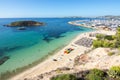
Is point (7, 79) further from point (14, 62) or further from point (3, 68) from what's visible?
point (14, 62)

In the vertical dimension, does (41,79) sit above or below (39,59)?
above

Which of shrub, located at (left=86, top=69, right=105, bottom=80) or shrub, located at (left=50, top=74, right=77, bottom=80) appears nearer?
shrub, located at (left=86, top=69, right=105, bottom=80)

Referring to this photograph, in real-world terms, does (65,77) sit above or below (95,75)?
below

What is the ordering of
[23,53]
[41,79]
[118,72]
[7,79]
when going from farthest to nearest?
[23,53]
[7,79]
[41,79]
[118,72]

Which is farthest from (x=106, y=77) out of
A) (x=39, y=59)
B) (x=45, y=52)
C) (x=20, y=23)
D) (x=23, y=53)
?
(x=20, y=23)

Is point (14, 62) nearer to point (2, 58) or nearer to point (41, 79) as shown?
point (2, 58)

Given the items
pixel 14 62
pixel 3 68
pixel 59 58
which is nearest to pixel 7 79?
pixel 3 68

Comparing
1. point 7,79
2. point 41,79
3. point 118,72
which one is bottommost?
point 7,79

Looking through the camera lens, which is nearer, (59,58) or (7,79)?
(7,79)

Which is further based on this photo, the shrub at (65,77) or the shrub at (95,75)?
the shrub at (65,77)

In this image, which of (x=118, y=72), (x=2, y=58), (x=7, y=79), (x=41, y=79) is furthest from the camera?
(x=2, y=58)
